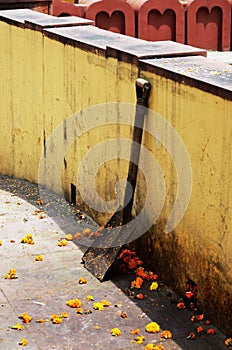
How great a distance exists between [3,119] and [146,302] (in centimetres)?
517

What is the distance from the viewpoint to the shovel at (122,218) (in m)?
8.57

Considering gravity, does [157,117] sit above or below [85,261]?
above

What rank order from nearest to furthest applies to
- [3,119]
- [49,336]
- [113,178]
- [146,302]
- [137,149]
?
[49,336] → [146,302] → [137,149] → [113,178] → [3,119]

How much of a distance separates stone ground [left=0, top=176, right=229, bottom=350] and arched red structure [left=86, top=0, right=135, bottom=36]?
4749mm

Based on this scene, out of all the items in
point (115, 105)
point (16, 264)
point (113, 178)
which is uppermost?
point (115, 105)

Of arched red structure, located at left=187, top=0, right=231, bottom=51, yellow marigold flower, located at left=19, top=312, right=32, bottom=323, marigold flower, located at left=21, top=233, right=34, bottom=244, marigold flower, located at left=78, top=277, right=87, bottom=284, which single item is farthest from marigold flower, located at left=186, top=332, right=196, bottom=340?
arched red structure, located at left=187, top=0, right=231, bottom=51

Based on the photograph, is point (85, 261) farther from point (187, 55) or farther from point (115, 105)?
point (187, 55)

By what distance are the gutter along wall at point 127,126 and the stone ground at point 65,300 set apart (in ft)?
0.91

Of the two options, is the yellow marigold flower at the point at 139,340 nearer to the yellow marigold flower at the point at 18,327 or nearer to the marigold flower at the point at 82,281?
the yellow marigold flower at the point at 18,327

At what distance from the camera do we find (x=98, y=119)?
32.0ft

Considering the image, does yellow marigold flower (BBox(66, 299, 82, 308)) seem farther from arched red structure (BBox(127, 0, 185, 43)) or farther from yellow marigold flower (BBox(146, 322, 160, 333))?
arched red structure (BBox(127, 0, 185, 43))

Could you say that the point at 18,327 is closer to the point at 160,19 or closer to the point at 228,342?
the point at 228,342

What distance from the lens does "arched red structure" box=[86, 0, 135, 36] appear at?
14.1m

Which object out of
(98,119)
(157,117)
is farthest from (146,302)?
(98,119)
